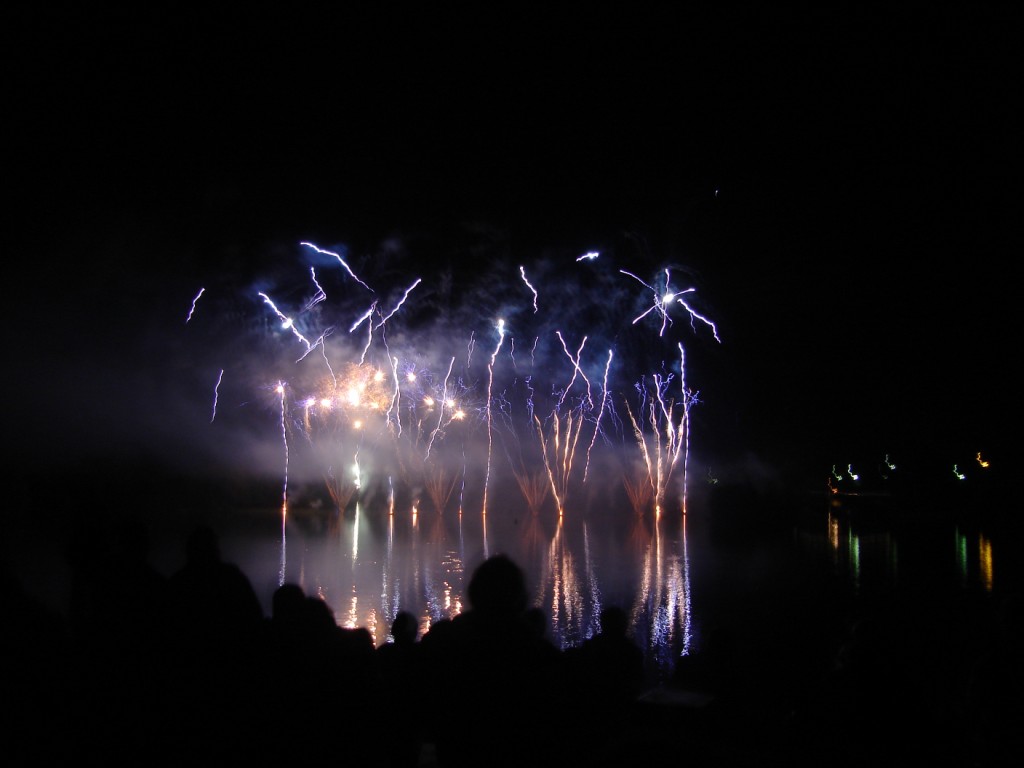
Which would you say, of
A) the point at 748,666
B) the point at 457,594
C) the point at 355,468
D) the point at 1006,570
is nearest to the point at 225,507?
the point at 355,468

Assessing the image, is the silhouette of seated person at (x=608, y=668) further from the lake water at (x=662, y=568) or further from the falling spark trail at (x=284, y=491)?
the falling spark trail at (x=284, y=491)

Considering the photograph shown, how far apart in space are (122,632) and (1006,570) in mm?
16276

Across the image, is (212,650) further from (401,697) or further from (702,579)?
(702,579)

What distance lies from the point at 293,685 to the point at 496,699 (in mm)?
1022

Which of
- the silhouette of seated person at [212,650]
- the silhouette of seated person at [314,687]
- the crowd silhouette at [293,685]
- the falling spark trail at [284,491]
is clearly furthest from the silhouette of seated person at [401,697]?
the falling spark trail at [284,491]

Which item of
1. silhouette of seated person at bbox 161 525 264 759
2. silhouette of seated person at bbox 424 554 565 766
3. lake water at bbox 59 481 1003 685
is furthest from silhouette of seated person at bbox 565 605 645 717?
silhouette of seated person at bbox 161 525 264 759

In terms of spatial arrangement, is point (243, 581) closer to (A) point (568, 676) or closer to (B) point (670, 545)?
(A) point (568, 676)

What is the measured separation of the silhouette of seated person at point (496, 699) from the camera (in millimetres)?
2418

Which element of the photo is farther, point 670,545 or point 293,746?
point 670,545

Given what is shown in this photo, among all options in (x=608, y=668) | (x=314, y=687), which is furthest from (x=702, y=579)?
(x=314, y=687)

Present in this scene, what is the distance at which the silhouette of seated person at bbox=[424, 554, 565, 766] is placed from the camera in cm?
242

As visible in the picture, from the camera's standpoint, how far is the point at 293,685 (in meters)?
3.03

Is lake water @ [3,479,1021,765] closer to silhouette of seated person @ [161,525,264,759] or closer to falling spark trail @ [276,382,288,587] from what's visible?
falling spark trail @ [276,382,288,587]

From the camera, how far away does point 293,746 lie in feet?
9.33
